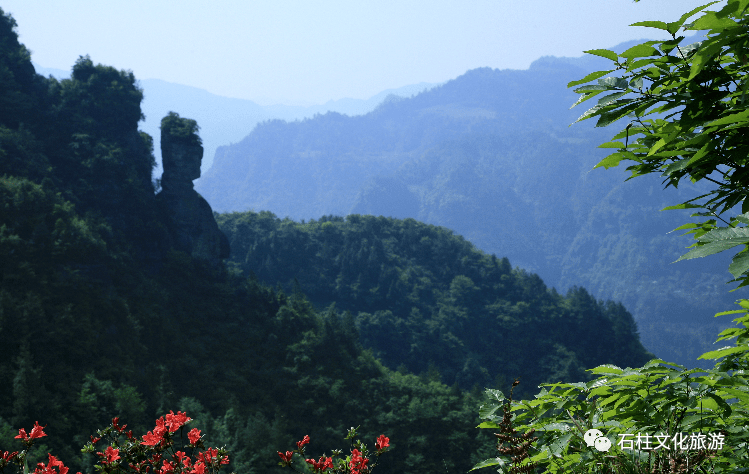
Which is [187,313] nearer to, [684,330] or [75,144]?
[75,144]

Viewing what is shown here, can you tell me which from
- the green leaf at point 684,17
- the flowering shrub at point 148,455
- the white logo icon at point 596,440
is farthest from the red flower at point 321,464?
the green leaf at point 684,17

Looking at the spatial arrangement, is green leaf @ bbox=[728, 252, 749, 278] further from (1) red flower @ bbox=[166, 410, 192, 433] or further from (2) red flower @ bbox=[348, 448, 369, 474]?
(1) red flower @ bbox=[166, 410, 192, 433]

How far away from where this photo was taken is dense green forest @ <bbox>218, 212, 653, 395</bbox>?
7994cm

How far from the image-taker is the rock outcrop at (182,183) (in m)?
46.9

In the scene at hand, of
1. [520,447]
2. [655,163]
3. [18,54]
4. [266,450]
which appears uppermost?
[18,54]

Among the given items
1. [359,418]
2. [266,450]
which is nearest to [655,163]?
[266,450]

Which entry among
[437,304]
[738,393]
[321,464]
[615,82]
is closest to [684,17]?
[615,82]

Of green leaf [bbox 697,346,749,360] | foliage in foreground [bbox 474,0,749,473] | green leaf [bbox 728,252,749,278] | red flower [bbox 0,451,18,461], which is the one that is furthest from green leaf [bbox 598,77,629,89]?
red flower [bbox 0,451,18,461]

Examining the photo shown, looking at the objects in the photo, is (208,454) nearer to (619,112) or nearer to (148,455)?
(148,455)

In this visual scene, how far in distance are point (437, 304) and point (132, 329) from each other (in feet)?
201

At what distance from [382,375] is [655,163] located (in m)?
47.7

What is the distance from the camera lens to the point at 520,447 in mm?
2297

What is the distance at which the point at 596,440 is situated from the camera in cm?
209

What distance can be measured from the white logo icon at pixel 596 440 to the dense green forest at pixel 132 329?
24.2 metres
